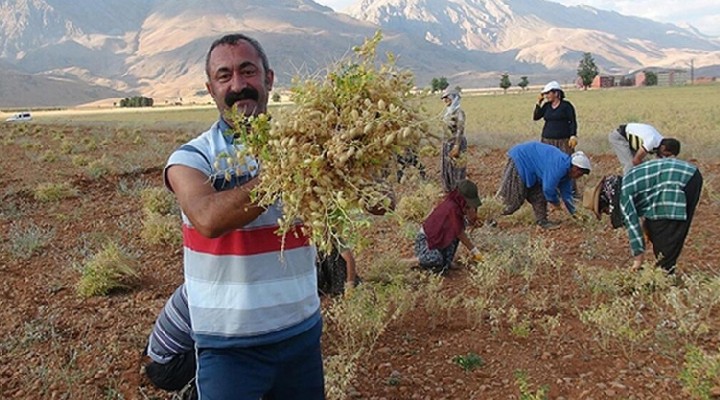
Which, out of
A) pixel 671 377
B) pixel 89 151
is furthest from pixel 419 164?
pixel 89 151

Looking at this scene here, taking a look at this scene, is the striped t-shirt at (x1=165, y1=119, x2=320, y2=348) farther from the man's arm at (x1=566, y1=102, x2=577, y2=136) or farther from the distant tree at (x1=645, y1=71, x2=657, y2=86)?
the distant tree at (x1=645, y1=71, x2=657, y2=86)

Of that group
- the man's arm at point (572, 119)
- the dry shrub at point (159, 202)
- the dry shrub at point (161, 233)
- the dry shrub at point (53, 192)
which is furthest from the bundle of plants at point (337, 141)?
the dry shrub at point (53, 192)

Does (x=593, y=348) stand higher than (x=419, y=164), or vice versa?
(x=419, y=164)

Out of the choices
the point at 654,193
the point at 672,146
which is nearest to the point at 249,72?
the point at 654,193

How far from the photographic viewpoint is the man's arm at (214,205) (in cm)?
198

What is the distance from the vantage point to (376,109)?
1880mm

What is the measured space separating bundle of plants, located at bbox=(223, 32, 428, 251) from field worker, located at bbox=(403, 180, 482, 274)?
450cm

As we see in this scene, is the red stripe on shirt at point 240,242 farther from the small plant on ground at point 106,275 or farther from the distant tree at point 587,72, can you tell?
the distant tree at point 587,72

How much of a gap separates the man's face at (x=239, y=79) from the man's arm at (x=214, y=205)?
358mm

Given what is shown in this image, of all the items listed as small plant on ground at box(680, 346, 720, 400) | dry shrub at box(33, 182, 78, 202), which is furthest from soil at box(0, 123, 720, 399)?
dry shrub at box(33, 182, 78, 202)

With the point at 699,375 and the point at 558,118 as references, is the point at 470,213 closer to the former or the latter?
the point at 699,375

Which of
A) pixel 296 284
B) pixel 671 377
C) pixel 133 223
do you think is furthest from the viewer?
pixel 133 223

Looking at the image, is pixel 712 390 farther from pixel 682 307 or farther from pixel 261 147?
pixel 261 147

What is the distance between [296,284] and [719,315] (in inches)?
159
